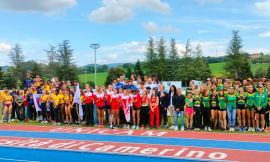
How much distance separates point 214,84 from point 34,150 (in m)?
7.58

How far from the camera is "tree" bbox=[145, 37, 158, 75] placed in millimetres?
79625

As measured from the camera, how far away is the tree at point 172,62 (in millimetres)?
80125

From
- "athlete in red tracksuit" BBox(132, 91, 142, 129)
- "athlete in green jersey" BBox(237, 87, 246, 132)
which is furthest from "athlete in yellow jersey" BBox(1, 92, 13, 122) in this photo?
"athlete in green jersey" BBox(237, 87, 246, 132)

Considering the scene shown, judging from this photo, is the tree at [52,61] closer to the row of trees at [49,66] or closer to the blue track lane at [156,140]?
the row of trees at [49,66]

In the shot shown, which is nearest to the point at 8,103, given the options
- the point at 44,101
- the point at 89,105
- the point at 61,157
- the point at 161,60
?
the point at 44,101

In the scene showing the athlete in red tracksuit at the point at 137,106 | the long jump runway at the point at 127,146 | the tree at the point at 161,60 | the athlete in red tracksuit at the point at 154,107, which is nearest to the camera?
the long jump runway at the point at 127,146

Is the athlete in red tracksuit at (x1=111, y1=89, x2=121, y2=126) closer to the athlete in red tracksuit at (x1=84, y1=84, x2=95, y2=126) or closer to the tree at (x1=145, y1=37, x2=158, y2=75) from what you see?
the athlete in red tracksuit at (x1=84, y1=84, x2=95, y2=126)

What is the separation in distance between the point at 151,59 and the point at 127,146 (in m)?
70.7

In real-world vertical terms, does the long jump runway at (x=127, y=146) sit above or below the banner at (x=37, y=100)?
below

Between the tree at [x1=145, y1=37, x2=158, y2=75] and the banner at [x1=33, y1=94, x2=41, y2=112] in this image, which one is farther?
the tree at [x1=145, y1=37, x2=158, y2=75]

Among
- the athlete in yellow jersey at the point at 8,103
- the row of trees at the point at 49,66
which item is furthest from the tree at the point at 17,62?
the athlete in yellow jersey at the point at 8,103

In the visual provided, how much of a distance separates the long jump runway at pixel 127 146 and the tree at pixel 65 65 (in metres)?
64.5

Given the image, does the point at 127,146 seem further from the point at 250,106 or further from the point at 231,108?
the point at 250,106

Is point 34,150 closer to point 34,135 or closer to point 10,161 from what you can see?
point 10,161
